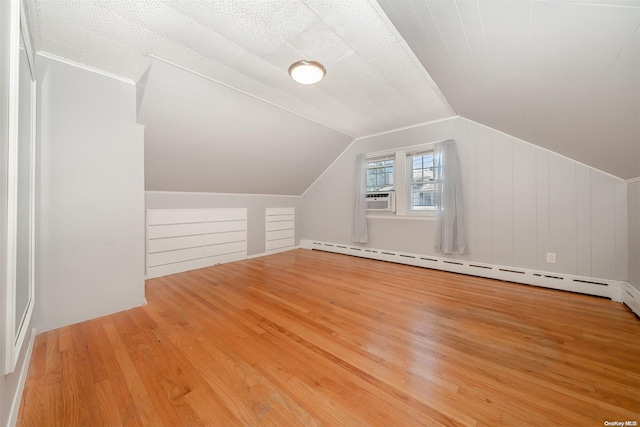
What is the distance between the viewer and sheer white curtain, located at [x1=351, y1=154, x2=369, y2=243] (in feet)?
13.5

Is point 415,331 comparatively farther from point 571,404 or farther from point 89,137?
point 89,137

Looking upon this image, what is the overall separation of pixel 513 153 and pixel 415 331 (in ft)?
8.38

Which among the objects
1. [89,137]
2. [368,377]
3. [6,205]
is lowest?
[368,377]

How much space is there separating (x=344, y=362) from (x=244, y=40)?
92.7 inches

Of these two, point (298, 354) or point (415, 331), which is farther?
point (415, 331)

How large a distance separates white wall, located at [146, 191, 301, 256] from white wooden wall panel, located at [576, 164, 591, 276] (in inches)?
171

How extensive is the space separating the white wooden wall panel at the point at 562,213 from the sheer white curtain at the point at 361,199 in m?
2.37

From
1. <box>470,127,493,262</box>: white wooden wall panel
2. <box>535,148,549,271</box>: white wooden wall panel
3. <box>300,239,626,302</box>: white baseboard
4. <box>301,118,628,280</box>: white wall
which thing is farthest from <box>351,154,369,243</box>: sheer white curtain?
<box>535,148,549,271</box>: white wooden wall panel

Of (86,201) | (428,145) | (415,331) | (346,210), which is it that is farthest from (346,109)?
(86,201)

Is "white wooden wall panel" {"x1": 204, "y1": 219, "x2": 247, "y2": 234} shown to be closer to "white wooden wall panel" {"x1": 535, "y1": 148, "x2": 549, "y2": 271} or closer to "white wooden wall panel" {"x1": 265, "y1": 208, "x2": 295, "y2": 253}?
"white wooden wall panel" {"x1": 265, "y1": 208, "x2": 295, "y2": 253}

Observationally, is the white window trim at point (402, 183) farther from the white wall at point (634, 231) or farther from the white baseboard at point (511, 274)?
the white wall at point (634, 231)

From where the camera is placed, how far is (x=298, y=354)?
151 centimetres

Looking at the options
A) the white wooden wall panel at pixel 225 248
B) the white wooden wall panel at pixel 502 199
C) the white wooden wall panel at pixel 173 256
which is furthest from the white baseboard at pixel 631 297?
the white wooden wall panel at pixel 173 256

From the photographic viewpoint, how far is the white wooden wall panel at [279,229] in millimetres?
4672
